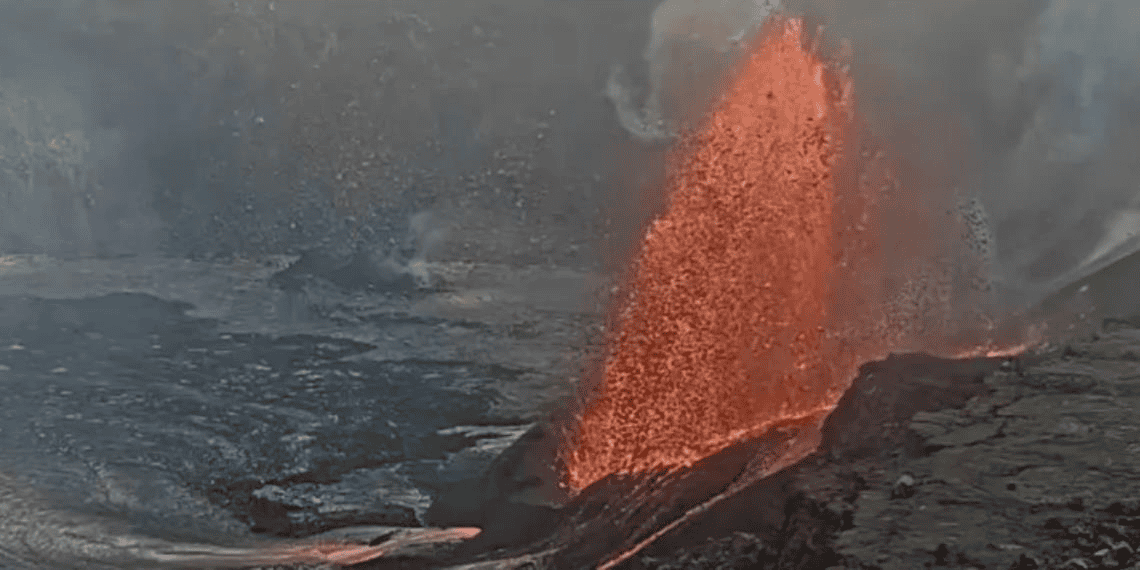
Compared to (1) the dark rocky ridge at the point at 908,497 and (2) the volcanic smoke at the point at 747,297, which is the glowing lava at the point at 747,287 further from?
(1) the dark rocky ridge at the point at 908,497

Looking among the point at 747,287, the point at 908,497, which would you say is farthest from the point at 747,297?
the point at 908,497

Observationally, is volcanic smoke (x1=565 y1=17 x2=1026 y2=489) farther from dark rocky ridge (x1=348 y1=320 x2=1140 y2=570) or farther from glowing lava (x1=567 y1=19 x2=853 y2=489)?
dark rocky ridge (x1=348 y1=320 x2=1140 y2=570)

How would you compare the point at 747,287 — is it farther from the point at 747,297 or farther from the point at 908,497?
the point at 908,497

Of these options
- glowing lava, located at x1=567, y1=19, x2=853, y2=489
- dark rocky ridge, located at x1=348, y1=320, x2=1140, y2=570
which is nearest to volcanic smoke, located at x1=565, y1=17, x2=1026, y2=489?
glowing lava, located at x1=567, y1=19, x2=853, y2=489

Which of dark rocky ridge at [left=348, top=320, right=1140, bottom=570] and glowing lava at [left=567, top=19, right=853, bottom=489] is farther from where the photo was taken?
glowing lava at [left=567, top=19, right=853, bottom=489]

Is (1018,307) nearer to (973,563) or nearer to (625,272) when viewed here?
(625,272)

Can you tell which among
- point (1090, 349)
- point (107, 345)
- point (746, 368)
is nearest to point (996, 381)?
point (1090, 349)
